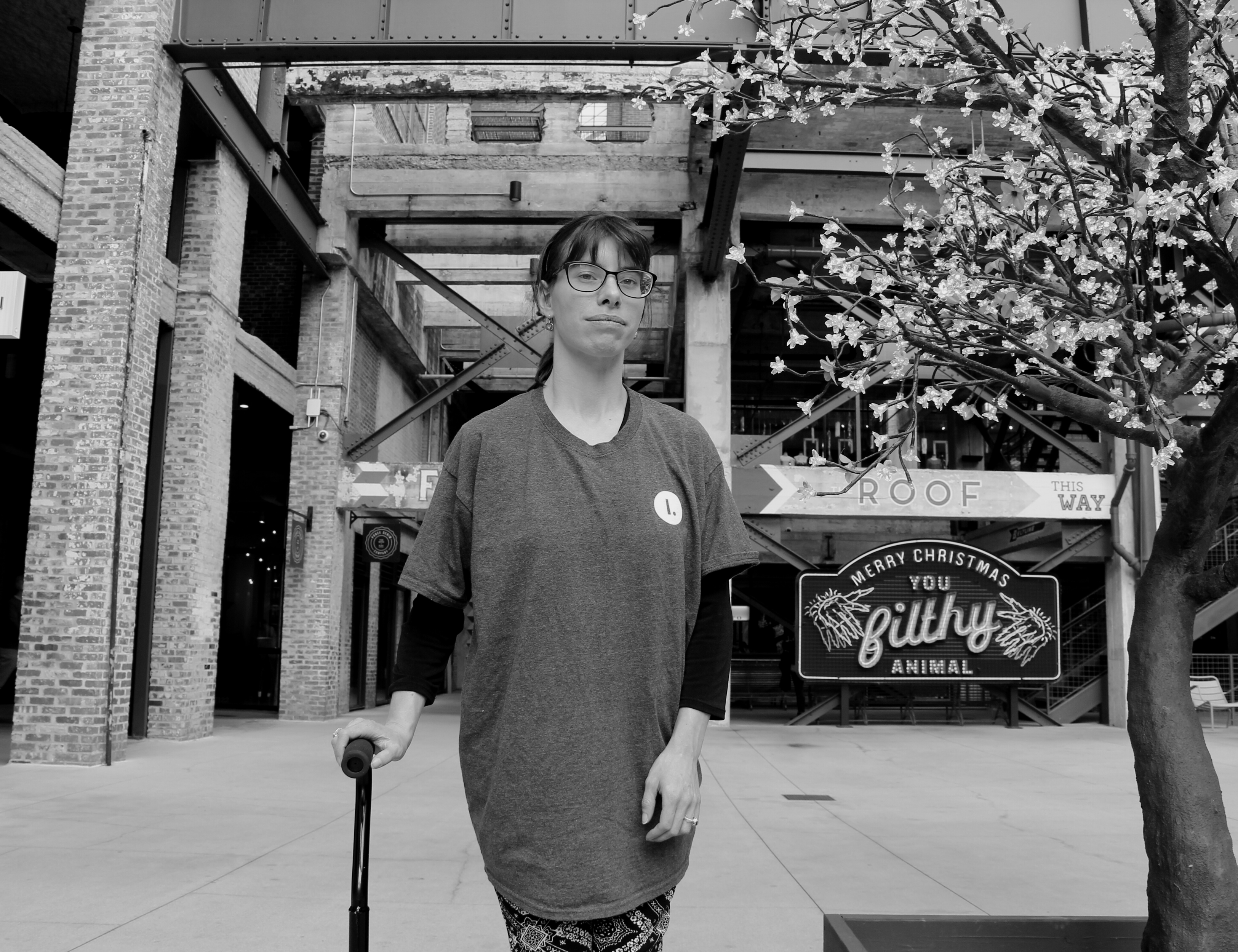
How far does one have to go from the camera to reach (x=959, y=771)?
9.69m

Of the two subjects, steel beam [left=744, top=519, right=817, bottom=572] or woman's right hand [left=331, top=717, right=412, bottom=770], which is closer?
woman's right hand [left=331, top=717, right=412, bottom=770]

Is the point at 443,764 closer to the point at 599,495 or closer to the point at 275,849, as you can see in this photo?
the point at 275,849

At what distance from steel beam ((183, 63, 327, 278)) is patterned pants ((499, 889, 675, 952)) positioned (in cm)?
1073

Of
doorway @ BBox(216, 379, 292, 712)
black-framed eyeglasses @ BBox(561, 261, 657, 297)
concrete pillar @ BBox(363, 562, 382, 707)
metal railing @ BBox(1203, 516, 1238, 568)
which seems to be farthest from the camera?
concrete pillar @ BBox(363, 562, 382, 707)

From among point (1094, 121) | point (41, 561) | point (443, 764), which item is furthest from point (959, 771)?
point (41, 561)

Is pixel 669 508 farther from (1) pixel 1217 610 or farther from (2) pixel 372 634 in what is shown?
(2) pixel 372 634

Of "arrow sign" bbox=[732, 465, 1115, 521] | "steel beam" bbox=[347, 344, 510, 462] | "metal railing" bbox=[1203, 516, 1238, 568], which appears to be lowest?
"metal railing" bbox=[1203, 516, 1238, 568]

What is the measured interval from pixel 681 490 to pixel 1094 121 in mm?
2398

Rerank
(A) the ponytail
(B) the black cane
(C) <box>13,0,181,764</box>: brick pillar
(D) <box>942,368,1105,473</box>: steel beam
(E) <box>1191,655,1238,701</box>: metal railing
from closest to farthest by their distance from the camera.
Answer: (B) the black cane, (A) the ponytail, (C) <box>13,0,181,764</box>: brick pillar, (D) <box>942,368,1105,473</box>: steel beam, (E) <box>1191,655,1238,701</box>: metal railing

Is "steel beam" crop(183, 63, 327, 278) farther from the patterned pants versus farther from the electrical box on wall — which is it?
the patterned pants

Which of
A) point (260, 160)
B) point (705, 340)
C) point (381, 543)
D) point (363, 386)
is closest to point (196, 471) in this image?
point (381, 543)

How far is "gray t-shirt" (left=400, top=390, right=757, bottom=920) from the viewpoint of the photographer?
1.59m

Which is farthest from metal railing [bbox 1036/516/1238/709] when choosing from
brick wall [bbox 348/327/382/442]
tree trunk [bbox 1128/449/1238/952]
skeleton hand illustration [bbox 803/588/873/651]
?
tree trunk [bbox 1128/449/1238/952]

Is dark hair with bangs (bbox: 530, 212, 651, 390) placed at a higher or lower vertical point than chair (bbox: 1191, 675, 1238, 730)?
higher
